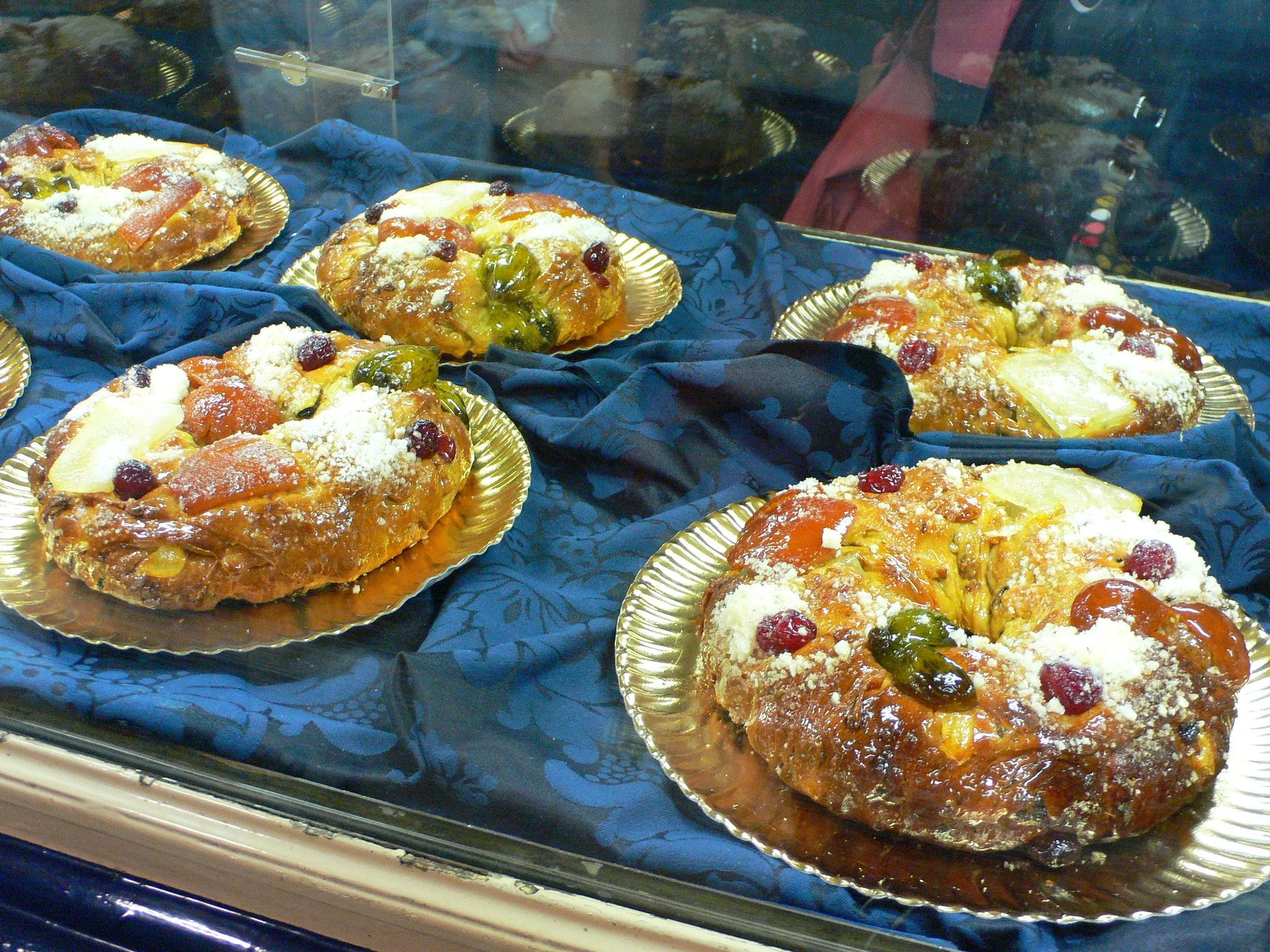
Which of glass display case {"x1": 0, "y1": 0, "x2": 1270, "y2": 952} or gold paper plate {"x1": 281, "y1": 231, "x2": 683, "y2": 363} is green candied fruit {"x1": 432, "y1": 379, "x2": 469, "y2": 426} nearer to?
glass display case {"x1": 0, "y1": 0, "x2": 1270, "y2": 952}

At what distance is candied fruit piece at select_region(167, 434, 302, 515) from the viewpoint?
185 cm

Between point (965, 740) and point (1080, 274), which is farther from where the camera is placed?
point (1080, 274)

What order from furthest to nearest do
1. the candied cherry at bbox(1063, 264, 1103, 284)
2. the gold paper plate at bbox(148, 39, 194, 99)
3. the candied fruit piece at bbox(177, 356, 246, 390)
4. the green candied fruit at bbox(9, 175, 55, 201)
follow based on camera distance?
the gold paper plate at bbox(148, 39, 194, 99)
the green candied fruit at bbox(9, 175, 55, 201)
the candied cherry at bbox(1063, 264, 1103, 284)
the candied fruit piece at bbox(177, 356, 246, 390)

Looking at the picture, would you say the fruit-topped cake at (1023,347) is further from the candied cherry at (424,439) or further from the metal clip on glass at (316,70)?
the metal clip on glass at (316,70)

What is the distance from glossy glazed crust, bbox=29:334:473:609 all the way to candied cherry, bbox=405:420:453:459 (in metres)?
0.10

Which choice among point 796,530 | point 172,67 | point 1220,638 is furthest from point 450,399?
point 172,67

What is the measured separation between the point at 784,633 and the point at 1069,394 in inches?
44.5

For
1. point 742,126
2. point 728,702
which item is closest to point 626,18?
point 742,126

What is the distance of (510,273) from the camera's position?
261 cm

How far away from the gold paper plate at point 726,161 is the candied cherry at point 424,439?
5.05 ft

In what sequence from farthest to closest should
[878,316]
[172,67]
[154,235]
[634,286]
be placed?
[172,67], [634,286], [154,235], [878,316]

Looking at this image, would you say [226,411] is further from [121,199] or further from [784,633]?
[121,199]

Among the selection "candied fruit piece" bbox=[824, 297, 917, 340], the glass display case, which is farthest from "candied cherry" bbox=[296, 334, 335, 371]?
"candied fruit piece" bbox=[824, 297, 917, 340]

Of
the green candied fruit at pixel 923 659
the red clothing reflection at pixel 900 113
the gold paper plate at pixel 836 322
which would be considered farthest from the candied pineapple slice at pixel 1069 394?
the green candied fruit at pixel 923 659
